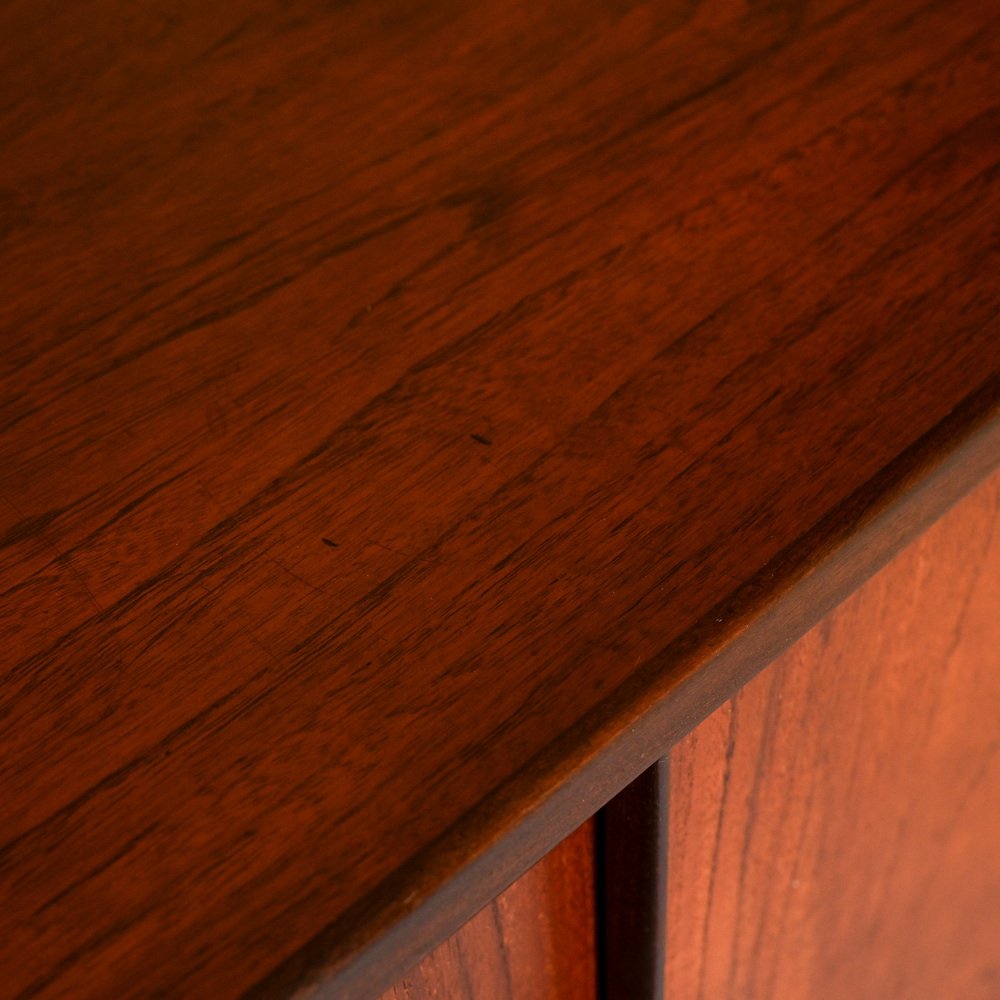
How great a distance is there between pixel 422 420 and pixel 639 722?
12cm

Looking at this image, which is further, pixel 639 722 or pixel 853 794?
pixel 853 794

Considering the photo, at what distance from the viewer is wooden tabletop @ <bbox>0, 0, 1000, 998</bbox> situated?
11.5 inches

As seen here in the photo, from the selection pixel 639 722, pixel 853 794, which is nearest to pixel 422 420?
pixel 639 722

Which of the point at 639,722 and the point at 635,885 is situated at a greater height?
the point at 639,722

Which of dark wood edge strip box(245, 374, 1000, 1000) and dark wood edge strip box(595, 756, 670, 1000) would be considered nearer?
dark wood edge strip box(245, 374, 1000, 1000)

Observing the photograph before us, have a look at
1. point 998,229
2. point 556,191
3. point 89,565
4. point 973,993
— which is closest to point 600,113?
point 556,191

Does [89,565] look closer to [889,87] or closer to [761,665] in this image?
[761,665]

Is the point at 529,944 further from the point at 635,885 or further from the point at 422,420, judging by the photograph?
the point at 422,420

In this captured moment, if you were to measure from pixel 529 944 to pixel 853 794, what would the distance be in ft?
0.53

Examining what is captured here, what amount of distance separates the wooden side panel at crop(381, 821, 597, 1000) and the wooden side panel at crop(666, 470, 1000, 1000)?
31 mm

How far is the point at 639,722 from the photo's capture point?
1.01ft

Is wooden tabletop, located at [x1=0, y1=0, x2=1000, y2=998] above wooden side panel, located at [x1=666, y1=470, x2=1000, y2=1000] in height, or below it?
above

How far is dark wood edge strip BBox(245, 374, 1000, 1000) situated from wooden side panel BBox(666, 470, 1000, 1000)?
65 mm

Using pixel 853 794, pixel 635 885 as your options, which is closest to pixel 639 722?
pixel 635 885
